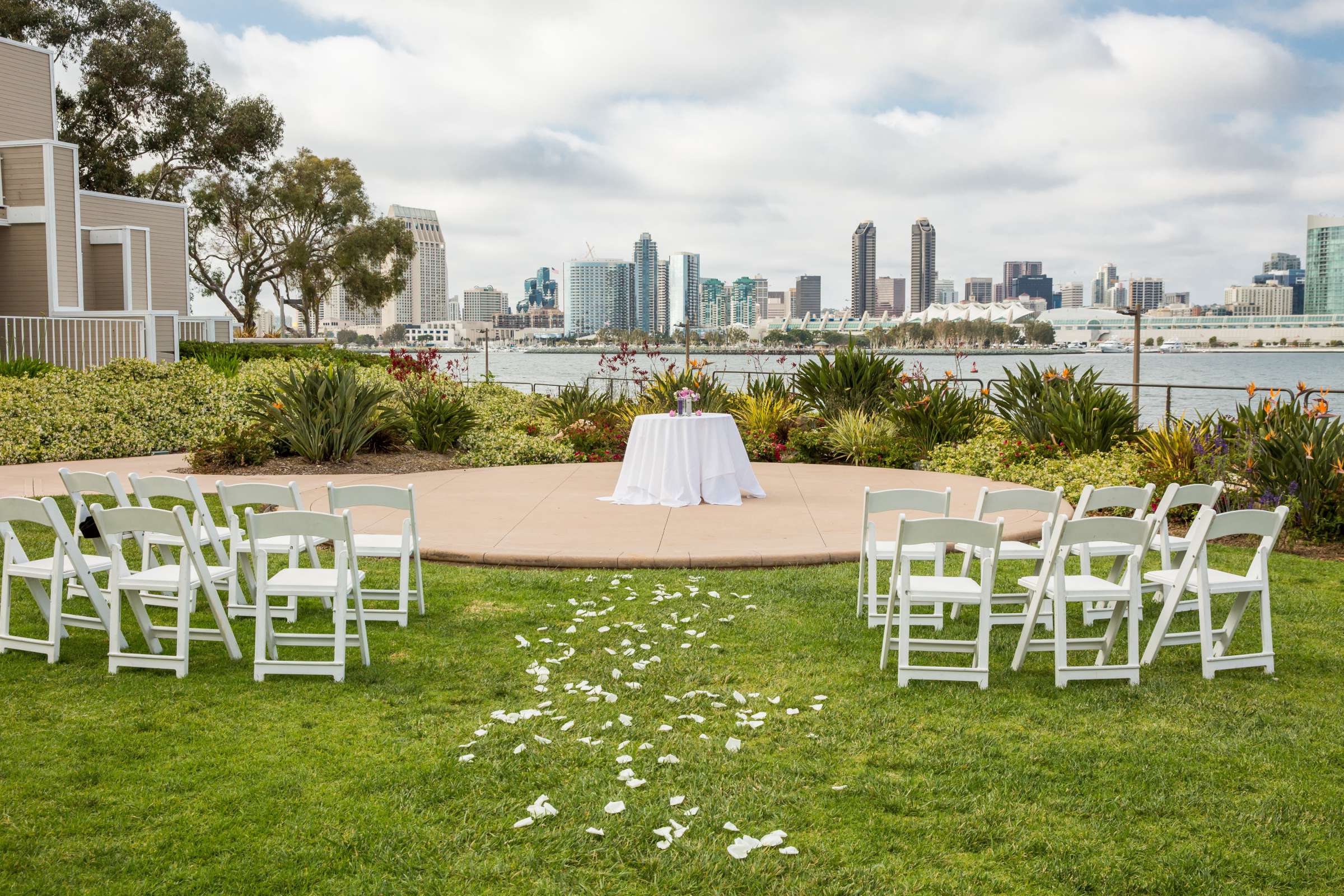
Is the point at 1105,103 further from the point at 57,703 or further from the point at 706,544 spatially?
the point at 57,703

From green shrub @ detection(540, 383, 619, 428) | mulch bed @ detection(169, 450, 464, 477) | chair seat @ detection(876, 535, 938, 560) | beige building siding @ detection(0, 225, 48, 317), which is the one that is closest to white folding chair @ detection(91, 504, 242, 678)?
chair seat @ detection(876, 535, 938, 560)

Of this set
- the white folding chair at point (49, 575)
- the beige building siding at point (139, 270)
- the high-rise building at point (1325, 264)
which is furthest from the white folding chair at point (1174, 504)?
the high-rise building at point (1325, 264)

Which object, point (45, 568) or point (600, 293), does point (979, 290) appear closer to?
point (600, 293)

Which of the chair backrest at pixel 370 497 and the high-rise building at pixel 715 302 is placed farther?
the high-rise building at pixel 715 302

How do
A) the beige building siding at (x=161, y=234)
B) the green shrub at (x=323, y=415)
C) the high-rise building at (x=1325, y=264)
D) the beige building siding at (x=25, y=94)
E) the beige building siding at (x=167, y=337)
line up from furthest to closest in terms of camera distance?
the high-rise building at (x=1325, y=264)
the beige building siding at (x=161, y=234)
the beige building siding at (x=25, y=94)
the beige building siding at (x=167, y=337)
the green shrub at (x=323, y=415)

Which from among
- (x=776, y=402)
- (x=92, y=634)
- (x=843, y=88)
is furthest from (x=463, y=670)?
(x=843, y=88)

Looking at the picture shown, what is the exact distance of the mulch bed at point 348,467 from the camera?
1226cm

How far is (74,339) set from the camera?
1942 centimetres

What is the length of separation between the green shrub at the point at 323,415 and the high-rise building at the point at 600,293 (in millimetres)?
40663

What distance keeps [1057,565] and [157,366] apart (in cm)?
1530

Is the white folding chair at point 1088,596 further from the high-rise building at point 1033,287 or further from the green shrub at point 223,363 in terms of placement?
the high-rise building at point 1033,287

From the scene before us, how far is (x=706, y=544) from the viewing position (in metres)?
8.06

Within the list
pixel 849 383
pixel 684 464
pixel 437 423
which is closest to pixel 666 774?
pixel 684 464

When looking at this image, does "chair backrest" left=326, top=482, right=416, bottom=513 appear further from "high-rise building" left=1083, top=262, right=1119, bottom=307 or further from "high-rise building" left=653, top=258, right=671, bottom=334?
"high-rise building" left=1083, top=262, right=1119, bottom=307
